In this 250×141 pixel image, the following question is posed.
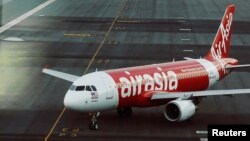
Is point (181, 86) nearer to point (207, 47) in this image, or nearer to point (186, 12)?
point (207, 47)

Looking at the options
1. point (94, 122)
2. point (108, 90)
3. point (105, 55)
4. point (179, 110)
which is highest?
point (108, 90)

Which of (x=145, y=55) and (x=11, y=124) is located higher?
(x=11, y=124)

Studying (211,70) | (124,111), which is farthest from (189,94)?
(211,70)

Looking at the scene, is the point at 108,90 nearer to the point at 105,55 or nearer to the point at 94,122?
the point at 94,122

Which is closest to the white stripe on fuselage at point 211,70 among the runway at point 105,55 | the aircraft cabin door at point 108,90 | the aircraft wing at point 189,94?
the runway at point 105,55

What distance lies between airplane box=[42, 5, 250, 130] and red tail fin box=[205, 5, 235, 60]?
297 centimetres

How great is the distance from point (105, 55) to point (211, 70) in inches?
1060

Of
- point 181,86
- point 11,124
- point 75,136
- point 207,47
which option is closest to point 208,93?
point 181,86

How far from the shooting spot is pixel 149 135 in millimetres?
50094

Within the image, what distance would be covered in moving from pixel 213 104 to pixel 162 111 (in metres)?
5.66

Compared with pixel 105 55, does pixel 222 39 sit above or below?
above

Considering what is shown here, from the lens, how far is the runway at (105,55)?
5203 cm

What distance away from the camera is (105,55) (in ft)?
278

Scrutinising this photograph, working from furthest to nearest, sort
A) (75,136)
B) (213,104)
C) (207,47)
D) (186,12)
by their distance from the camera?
(186,12) → (207,47) → (213,104) → (75,136)
